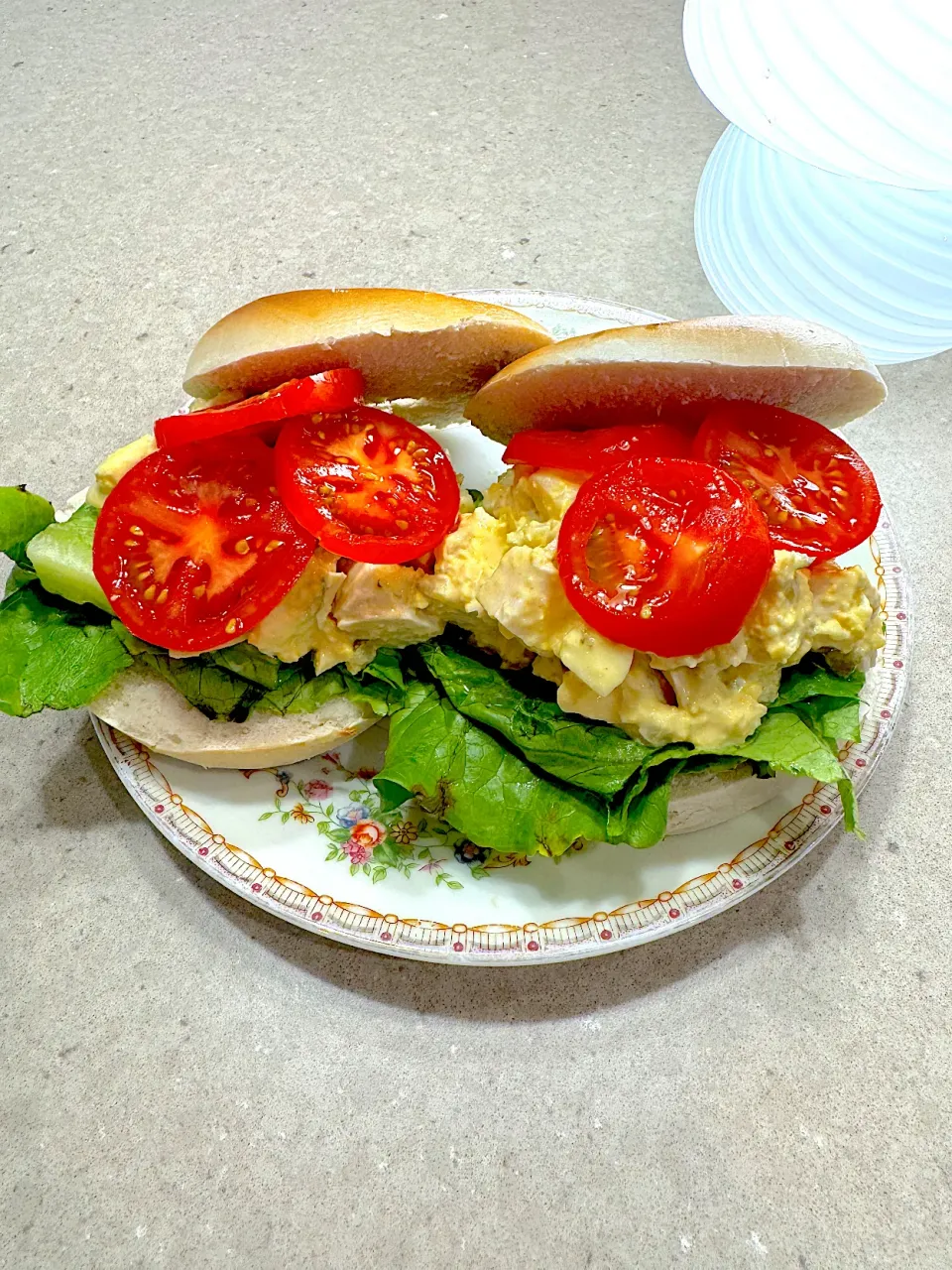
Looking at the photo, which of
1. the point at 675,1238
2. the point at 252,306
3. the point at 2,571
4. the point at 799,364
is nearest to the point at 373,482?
the point at 252,306

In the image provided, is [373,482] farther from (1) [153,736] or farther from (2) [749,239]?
(2) [749,239]

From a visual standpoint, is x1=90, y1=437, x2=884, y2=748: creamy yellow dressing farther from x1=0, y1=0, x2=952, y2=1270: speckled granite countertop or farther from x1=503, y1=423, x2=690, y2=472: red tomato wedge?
x1=0, y1=0, x2=952, y2=1270: speckled granite countertop

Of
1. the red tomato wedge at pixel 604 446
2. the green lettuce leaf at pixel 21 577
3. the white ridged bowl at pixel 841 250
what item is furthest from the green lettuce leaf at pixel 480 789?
the white ridged bowl at pixel 841 250

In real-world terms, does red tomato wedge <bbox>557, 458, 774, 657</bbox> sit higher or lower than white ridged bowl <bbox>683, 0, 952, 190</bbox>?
lower

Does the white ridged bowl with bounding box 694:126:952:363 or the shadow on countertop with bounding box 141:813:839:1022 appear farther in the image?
the white ridged bowl with bounding box 694:126:952:363

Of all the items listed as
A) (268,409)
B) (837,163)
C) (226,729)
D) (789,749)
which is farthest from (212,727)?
(837,163)

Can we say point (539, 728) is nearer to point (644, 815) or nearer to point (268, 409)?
point (644, 815)

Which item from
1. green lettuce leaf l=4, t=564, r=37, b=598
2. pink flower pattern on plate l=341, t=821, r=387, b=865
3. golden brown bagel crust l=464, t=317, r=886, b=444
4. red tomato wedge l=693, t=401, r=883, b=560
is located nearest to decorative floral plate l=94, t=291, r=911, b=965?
pink flower pattern on plate l=341, t=821, r=387, b=865
